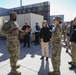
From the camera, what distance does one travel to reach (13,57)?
10.2ft

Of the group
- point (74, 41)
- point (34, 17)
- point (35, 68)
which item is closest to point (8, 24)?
point (35, 68)

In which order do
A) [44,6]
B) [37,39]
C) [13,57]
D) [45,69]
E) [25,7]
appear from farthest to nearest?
[25,7] → [44,6] → [37,39] → [45,69] → [13,57]

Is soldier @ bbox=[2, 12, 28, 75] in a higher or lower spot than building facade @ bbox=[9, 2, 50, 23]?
lower

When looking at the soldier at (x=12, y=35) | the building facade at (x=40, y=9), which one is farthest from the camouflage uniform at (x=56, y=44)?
the building facade at (x=40, y=9)

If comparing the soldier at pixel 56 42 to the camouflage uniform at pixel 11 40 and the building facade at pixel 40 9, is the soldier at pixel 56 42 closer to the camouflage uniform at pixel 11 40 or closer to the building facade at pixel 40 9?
the camouflage uniform at pixel 11 40

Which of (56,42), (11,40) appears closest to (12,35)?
(11,40)

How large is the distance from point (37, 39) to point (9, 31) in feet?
16.4

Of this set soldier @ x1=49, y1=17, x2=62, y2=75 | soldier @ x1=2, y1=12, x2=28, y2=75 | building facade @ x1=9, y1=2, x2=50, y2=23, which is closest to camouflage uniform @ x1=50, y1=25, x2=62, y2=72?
soldier @ x1=49, y1=17, x2=62, y2=75

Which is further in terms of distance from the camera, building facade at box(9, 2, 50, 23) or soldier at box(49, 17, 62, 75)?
building facade at box(9, 2, 50, 23)

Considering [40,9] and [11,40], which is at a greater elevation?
[40,9]

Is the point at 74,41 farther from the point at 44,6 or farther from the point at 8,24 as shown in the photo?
the point at 44,6

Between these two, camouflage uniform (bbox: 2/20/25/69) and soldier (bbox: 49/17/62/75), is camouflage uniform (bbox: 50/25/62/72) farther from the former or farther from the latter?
camouflage uniform (bbox: 2/20/25/69)

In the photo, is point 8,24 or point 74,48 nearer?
point 8,24

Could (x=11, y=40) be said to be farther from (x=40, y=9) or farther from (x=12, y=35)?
(x=40, y=9)
